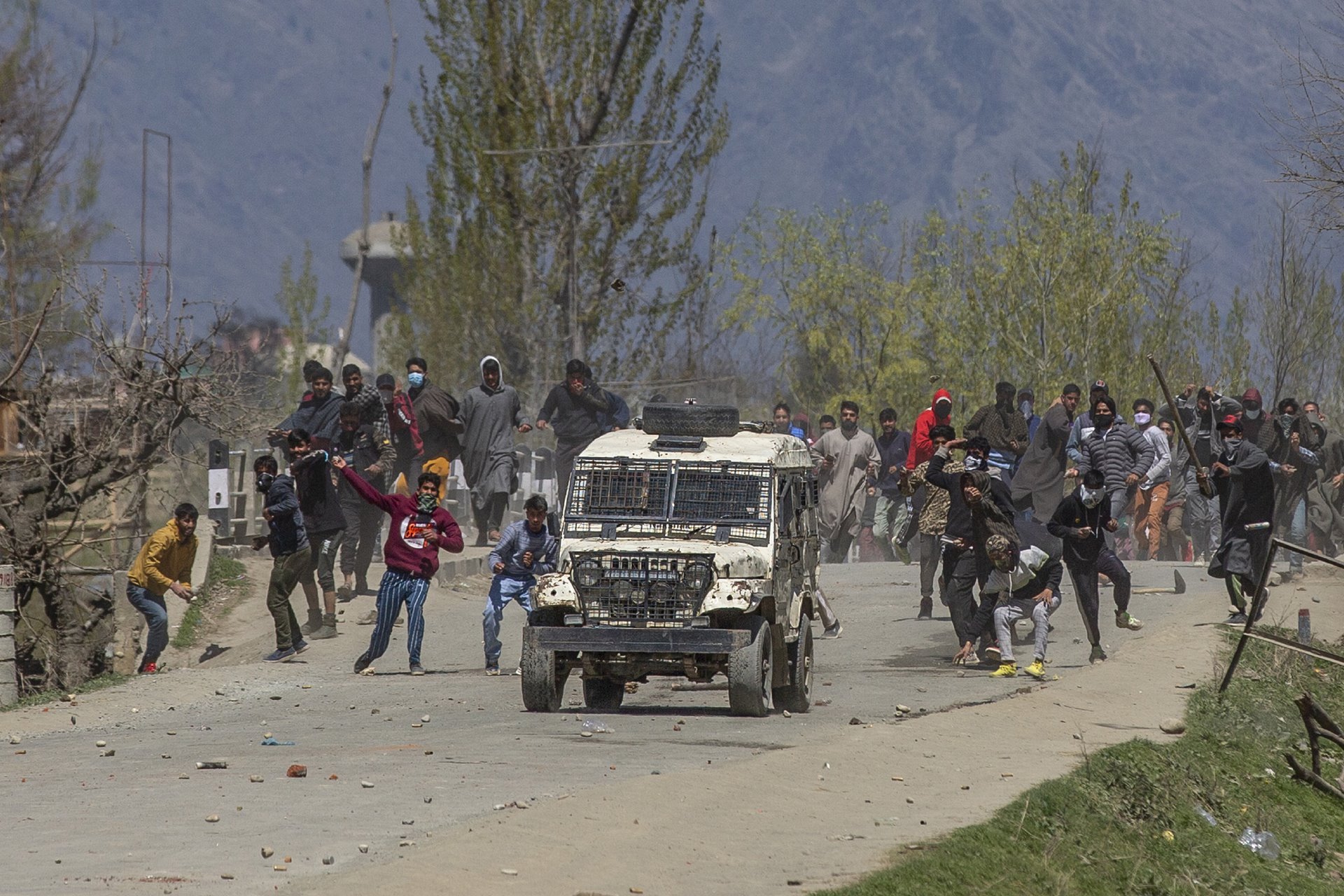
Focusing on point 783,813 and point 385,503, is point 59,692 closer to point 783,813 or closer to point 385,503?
point 385,503

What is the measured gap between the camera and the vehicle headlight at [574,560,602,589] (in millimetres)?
12227

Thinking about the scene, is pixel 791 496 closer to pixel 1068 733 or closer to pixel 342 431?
pixel 1068 733

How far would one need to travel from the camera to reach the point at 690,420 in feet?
43.0

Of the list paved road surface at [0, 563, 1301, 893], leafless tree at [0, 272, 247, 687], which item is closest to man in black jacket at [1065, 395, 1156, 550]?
paved road surface at [0, 563, 1301, 893]

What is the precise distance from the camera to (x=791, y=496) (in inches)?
516

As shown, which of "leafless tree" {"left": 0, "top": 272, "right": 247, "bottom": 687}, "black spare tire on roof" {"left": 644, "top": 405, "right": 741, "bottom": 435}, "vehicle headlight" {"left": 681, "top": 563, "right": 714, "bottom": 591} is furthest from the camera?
"leafless tree" {"left": 0, "top": 272, "right": 247, "bottom": 687}

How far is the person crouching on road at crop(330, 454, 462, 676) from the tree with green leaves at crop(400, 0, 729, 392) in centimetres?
1769

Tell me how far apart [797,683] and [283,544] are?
17.7 ft

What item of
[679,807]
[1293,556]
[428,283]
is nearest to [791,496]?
[679,807]

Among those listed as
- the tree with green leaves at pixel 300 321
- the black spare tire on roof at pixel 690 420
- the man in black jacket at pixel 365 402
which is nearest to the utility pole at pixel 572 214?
the man in black jacket at pixel 365 402

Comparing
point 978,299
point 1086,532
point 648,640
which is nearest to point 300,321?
point 978,299

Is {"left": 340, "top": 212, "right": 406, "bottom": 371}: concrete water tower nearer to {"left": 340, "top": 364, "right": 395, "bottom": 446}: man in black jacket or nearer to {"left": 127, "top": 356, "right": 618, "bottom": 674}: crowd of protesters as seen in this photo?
{"left": 127, "top": 356, "right": 618, "bottom": 674}: crowd of protesters

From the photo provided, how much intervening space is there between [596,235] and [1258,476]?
19.3m

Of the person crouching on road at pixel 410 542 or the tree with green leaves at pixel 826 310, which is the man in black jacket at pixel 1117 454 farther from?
the tree with green leaves at pixel 826 310
